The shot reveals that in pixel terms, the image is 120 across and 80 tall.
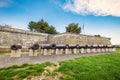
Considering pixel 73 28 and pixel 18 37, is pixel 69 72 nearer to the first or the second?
pixel 18 37

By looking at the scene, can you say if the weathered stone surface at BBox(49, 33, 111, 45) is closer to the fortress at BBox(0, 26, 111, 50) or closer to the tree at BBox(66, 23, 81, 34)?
the fortress at BBox(0, 26, 111, 50)

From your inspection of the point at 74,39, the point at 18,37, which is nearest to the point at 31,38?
the point at 18,37

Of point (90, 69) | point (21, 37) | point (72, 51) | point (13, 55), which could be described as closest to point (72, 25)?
point (21, 37)

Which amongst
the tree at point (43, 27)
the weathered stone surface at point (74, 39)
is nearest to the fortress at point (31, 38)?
the weathered stone surface at point (74, 39)

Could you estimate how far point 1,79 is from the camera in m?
4.33

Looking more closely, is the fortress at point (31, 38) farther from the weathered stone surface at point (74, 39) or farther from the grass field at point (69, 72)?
the grass field at point (69, 72)

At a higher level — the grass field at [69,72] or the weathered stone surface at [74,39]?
the weathered stone surface at [74,39]

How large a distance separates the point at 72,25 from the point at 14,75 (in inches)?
1295

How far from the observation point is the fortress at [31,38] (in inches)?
685

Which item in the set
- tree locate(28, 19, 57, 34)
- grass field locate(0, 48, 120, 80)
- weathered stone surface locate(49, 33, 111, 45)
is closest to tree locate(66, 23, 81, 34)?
tree locate(28, 19, 57, 34)

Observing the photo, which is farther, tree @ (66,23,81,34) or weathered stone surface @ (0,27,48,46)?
tree @ (66,23,81,34)

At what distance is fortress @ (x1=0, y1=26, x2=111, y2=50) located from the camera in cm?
1740

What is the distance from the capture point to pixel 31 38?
67.3 feet

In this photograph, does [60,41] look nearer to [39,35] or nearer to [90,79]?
[39,35]
